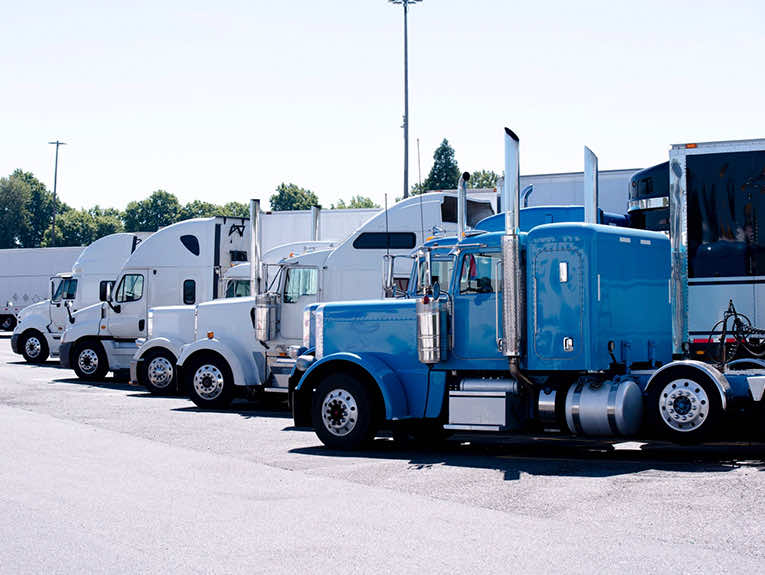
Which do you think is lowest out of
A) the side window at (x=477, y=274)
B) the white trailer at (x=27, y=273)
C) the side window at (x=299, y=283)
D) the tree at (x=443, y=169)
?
the side window at (x=477, y=274)

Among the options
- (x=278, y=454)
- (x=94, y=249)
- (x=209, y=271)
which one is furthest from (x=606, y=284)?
(x=94, y=249)

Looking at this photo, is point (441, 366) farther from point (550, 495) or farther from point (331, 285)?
point (331, 285)

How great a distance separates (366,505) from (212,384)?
394 inches

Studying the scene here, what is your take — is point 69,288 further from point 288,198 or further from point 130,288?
point 288,198

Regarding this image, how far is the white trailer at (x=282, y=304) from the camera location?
18547 millimetres

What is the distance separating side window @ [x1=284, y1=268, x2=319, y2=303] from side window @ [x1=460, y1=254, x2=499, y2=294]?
259 inches

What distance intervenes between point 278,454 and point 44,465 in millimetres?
2742

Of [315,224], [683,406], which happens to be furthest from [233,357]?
[683,406]

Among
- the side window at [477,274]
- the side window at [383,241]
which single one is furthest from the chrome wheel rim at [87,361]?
the side window at [477,274]

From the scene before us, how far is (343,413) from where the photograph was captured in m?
13.0

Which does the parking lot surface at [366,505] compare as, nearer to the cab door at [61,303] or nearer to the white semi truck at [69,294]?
the white semi truck at [69,294]

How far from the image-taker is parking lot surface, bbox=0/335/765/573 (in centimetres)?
708

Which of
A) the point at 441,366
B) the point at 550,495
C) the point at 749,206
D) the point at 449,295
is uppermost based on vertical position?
the point at 749,206

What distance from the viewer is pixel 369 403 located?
12891 millimetres
